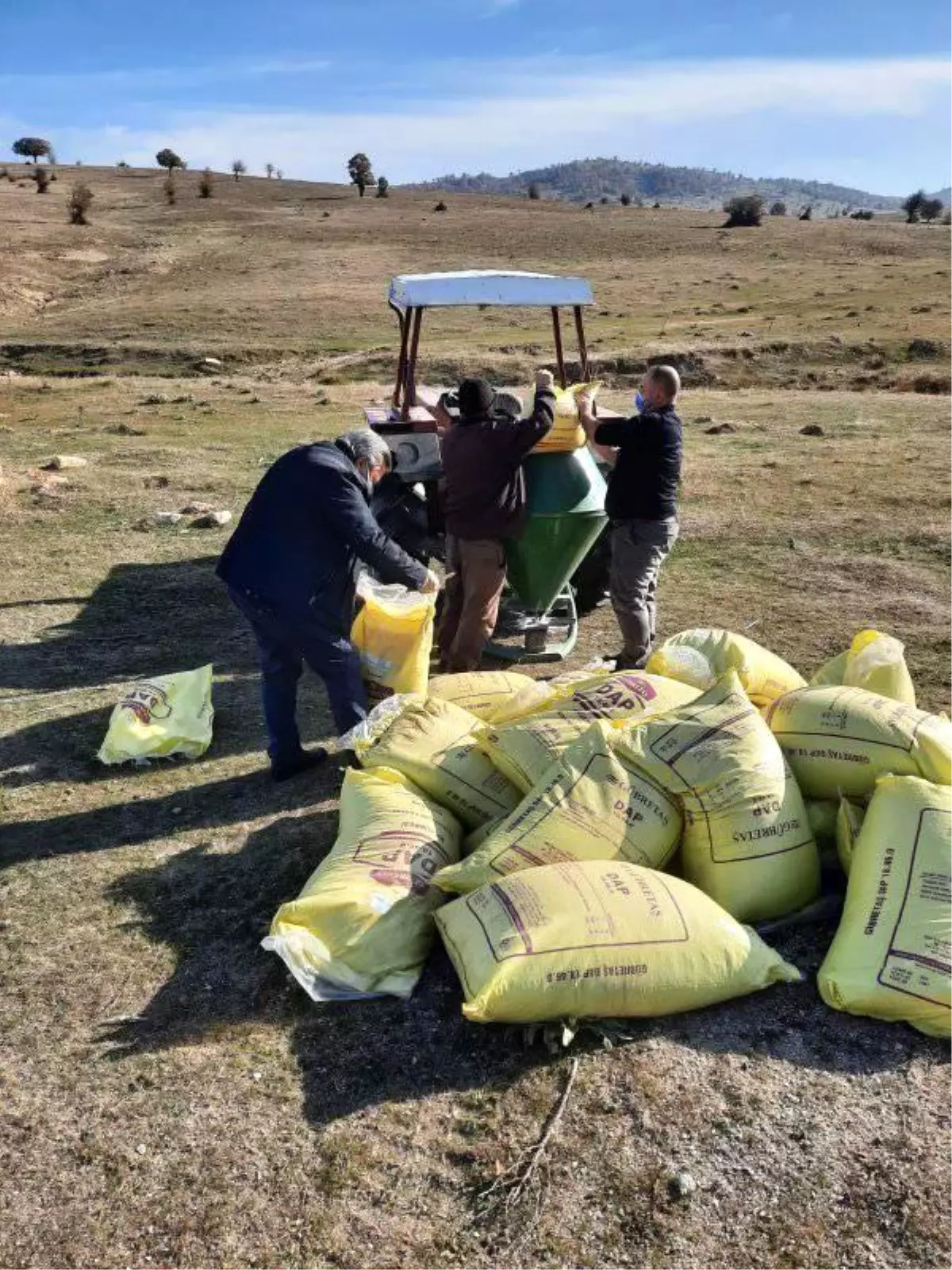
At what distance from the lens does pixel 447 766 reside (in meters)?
3.36

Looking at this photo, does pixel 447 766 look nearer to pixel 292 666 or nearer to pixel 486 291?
pixel 292 666

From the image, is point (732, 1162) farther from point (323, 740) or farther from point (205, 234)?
point (205, 234)

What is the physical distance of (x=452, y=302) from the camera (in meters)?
5.30

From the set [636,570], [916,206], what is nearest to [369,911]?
[636,570]

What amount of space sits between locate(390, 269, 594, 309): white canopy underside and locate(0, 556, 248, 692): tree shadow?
2.15 metres

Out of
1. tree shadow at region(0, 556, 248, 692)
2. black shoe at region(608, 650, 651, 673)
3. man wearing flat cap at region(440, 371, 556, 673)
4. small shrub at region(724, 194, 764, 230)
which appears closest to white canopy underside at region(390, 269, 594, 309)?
man wearing flat cap at region(440, 371, 556, 673)

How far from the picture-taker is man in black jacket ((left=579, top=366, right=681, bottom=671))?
15.0 feet

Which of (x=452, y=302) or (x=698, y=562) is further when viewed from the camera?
(x=698, y=562)

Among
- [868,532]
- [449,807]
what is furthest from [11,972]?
[868,532]

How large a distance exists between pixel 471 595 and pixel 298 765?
4.11 feet

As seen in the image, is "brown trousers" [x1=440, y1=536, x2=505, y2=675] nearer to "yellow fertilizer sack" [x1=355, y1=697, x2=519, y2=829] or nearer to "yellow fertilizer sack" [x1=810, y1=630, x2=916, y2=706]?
"yellow fertilizer sack" [x1=355, y1=697, x2=519, y2=829]

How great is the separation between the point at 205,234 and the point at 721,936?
39.6 meters

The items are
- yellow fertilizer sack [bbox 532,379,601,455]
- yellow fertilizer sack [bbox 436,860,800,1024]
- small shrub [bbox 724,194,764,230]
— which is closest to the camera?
yellow fertilizer sack [bbox 436,860,800,1024]

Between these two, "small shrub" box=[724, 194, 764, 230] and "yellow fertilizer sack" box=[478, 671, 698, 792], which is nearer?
"yellow fertilizer sack" box=[478, 671, 698, 792]
